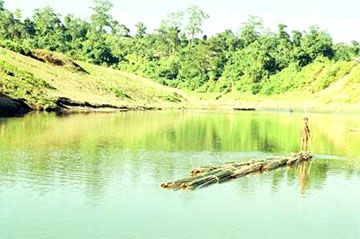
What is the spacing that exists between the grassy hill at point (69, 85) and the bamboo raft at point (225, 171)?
4550 centimetres

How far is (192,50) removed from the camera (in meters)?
142

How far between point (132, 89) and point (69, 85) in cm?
1671

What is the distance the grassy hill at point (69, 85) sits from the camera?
7900 cm

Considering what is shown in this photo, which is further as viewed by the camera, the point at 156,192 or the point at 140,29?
the point at 140,29

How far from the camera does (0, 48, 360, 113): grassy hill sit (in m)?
81.5

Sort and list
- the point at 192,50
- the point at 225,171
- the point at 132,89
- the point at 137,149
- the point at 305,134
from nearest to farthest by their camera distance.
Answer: the point at 225,171 < the point at 305,134 < the point at 137,149 < the point at 132,89 < the point at 192,50

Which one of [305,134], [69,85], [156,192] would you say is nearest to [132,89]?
[69,85]

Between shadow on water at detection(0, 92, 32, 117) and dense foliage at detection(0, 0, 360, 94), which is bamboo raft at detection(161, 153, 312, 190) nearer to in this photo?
shadow on water at detection(0, 92, 32, 117)

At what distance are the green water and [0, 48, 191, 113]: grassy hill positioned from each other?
30495 millimetres

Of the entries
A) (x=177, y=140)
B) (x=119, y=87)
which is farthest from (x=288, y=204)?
(x=119, y=87)

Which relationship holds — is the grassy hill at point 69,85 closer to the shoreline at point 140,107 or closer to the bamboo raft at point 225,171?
the shoreline at point 140,107

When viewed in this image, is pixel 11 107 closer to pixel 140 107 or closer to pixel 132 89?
pixel 140 107

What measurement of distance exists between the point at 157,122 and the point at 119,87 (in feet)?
126

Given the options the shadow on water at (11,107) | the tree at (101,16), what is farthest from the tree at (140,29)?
the shadow on water at (11,107)
